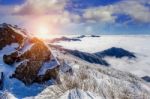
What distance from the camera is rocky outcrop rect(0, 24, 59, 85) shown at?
16725 centimetres

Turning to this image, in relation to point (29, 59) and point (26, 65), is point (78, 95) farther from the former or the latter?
point (29, 59)

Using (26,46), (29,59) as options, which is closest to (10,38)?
(26,46)

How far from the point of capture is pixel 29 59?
6870 inches

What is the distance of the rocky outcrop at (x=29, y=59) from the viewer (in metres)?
167

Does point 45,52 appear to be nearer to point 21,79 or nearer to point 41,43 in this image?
point 41,43

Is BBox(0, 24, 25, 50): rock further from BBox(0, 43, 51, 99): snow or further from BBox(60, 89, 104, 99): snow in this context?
BBox(60, 89, 104, 99): snow

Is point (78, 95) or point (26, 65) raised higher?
point (78, 95)

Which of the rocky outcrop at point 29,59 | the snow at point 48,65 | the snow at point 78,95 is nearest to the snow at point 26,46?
the rocky outcrop at point 29,59

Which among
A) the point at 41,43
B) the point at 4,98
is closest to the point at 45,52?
the point at 41,43

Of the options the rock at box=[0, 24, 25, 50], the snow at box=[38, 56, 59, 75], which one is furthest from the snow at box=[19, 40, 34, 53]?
the snow at box=[38, 56, 59, 75]

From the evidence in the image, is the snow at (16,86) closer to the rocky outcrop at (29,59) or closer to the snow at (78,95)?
the rocky outcrop at (29,59)

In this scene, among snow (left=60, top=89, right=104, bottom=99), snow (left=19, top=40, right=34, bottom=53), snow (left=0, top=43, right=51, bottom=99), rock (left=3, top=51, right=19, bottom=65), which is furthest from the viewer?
snow (left=19, top=40, right=34, bottom=53)

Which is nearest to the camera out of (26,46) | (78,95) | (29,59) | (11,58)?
(78,95)

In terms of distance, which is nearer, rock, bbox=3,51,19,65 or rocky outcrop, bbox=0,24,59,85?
rocky outcrop, bbox=0,24,59,85
